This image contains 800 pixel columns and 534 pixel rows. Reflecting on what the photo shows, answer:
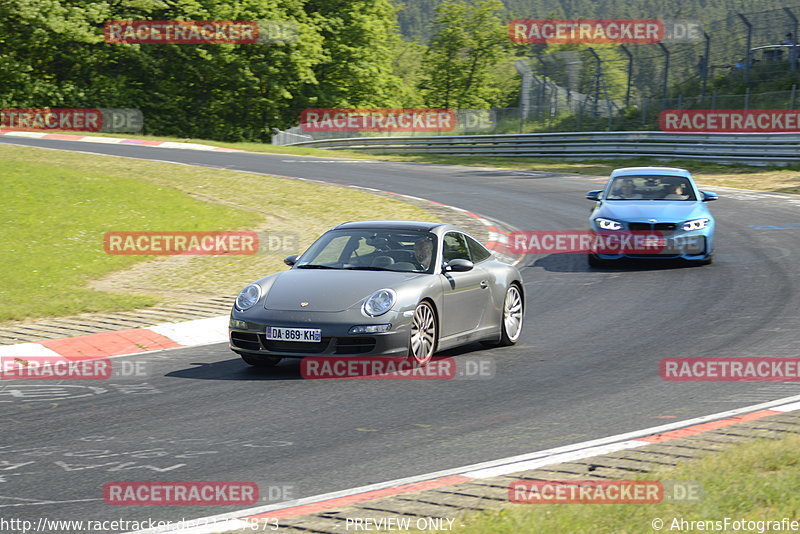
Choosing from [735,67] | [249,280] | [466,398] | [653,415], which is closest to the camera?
[653,415]

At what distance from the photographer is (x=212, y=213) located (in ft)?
67.3

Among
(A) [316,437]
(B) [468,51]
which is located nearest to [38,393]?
(A) [316,437]

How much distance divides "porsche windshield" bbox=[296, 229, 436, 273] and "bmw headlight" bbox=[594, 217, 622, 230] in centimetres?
676

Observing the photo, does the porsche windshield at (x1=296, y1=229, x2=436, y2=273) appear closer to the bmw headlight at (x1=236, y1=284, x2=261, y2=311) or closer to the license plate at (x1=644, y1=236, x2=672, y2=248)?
the bmw headlight at (x1=236, y1=284, x2=261, y2=311)

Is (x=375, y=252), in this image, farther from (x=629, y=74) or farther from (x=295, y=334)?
(x=629, y=74)

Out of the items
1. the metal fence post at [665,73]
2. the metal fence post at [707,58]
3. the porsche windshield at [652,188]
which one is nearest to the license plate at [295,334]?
the porsche windshield at [652,188]

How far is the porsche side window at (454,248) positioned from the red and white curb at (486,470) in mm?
3490

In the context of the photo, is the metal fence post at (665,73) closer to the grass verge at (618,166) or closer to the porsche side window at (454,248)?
the grass verge at (618,166)

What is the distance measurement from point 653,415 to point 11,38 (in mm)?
49024

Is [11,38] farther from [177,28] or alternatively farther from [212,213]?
[212,213]

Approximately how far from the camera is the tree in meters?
87.9

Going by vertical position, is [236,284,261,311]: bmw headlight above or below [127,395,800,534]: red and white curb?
above

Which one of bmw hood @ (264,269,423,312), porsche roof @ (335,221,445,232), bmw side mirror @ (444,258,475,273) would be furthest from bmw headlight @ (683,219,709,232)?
bmw hood @ (264,269,423,312)

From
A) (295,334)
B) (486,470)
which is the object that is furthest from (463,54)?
(486,470)
